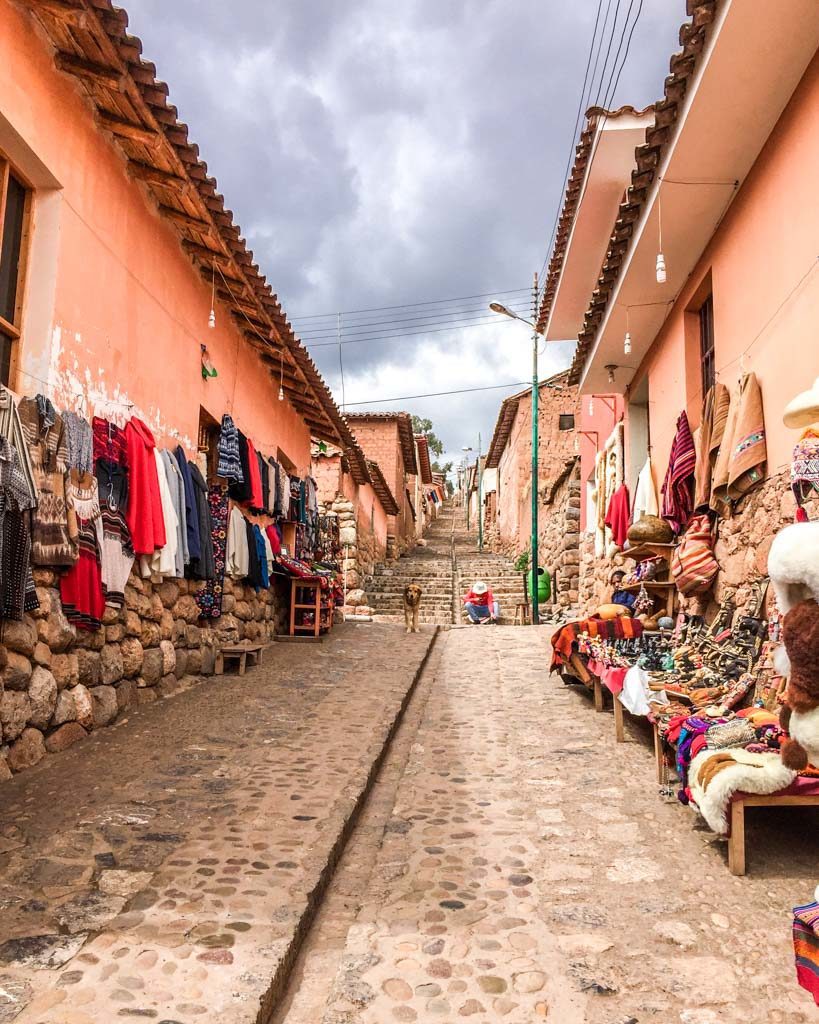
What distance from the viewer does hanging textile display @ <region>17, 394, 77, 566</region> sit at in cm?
457

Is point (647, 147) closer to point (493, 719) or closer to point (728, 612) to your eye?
point (728, 612)

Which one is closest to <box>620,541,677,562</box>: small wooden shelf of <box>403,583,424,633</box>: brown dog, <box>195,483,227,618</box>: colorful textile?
<box>195,483,227,618</box>: colorful textile

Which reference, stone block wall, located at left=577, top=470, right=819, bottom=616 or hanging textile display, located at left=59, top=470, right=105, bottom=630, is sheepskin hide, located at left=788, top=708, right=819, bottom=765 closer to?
stone block wall, located at left=577, top=470, right=819, bottom=616

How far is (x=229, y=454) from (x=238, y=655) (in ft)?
7.65

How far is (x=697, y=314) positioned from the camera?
784cm

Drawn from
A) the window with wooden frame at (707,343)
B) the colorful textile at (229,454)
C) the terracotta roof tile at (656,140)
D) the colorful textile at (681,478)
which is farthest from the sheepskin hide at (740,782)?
the colorful textile at (229,454)

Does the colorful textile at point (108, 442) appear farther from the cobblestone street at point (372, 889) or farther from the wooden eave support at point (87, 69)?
the wooden eave support at point (87, 69)

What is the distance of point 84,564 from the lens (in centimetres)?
517

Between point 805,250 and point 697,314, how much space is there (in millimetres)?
3044

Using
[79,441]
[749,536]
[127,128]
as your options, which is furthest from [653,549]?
[127,128]

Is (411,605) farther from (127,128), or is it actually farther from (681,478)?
(127,128)

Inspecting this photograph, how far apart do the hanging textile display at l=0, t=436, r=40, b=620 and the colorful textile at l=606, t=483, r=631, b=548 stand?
7.64 metres

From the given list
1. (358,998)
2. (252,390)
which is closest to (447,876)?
(358,998)

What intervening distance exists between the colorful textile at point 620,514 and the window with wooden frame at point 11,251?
24.9ft
